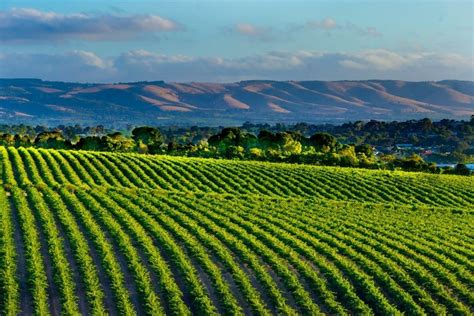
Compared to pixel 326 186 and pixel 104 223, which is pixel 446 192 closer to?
pixel 326 186

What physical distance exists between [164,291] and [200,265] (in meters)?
2.87

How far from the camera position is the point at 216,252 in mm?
24484

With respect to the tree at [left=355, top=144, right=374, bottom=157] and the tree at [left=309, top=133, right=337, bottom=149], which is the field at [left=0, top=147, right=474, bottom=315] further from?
the tree at [left=309, top=133, right=337, bottom=149]

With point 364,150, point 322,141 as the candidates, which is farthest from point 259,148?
point 364,150

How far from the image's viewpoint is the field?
20.1 metres

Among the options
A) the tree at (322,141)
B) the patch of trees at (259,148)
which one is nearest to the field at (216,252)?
the patch of trees at (259,148)

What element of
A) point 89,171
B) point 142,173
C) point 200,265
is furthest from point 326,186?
point 200,265

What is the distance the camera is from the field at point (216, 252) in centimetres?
2009

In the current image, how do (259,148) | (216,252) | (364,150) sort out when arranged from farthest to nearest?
(259,148) → (364,150) → (216,252)

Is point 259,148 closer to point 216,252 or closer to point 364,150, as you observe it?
point 364,150

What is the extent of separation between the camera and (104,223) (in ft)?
91.1

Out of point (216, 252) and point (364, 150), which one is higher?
point (364, 150)

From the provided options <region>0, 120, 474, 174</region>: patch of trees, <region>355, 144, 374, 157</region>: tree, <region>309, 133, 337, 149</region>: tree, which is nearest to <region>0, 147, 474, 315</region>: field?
<region>0, 120, 474, 174</region>: patch of trees

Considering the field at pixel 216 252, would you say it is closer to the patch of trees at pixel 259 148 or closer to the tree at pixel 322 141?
the patch of trees at pixel 259 148
